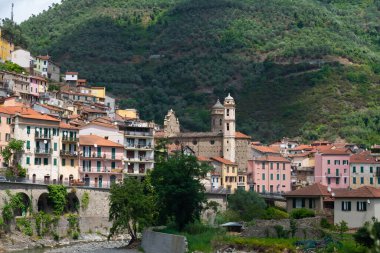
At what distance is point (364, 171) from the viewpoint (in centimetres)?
11756

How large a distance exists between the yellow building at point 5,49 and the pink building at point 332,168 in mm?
53419

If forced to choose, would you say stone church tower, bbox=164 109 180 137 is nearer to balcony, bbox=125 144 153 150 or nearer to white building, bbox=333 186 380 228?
balcony, bbox=125 144 153 150

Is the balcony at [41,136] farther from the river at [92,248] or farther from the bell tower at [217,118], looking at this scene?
the bell tower at [217,118]

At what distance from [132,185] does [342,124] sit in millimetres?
92331

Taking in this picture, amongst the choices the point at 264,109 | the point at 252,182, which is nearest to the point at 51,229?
the point at 252,182

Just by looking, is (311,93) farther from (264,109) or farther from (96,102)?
(96,102)

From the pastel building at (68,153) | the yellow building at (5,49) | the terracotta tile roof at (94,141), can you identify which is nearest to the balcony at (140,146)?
the terracotta tile roof at (94,141)

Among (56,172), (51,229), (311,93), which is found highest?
(311,93)

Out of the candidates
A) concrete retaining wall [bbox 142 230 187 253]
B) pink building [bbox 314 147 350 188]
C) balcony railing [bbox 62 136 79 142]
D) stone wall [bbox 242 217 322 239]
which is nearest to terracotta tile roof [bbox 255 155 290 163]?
pink building [bbox 314 147 350 188]

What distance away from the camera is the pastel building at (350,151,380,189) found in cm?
11581

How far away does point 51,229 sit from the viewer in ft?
259

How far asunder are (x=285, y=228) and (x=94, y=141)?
127ft

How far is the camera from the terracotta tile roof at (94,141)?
9244 centimetres

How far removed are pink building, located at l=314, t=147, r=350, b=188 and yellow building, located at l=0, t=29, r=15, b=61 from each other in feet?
175
